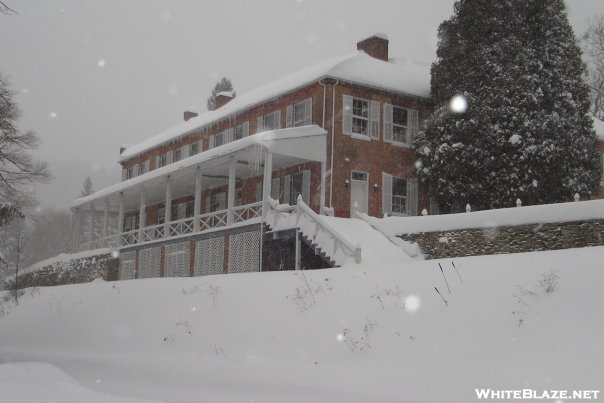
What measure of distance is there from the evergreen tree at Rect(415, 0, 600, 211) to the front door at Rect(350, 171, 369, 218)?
244 cm

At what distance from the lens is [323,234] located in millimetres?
19125

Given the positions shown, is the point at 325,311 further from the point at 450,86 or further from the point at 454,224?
the point at 450,86

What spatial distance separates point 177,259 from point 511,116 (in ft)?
45.3

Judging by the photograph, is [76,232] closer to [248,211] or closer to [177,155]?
[177,155]

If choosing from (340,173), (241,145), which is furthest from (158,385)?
(340,173)

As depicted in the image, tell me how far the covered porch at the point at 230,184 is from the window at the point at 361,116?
2.29m

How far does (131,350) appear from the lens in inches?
547

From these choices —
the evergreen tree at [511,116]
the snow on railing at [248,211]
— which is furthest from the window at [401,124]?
the snow on railing at [248,211]

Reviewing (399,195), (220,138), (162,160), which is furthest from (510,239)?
(162,160)

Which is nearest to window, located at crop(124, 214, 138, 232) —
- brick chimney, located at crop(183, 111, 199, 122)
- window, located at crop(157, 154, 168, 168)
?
window, located at crop(157, 154, 168, 168)

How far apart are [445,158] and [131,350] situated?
15122mm

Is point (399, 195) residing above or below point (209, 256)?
above

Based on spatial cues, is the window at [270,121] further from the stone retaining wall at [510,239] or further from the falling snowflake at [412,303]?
the falling snowflake at [412,303]

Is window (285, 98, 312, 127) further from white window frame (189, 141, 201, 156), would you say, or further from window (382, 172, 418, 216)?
white window frame (189, 141, 201, 156)
